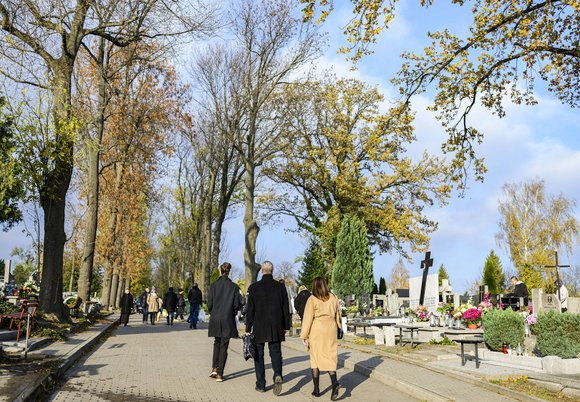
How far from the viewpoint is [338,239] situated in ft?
127

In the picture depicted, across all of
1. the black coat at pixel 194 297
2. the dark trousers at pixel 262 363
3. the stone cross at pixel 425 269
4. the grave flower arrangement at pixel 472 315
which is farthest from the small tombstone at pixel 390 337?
the black coat at pixel 194 297

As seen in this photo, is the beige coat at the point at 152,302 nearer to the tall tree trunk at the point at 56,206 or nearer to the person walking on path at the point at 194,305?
the person walking on path at the point at 194,305

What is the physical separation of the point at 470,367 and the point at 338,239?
26557mm

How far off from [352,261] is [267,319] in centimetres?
2893

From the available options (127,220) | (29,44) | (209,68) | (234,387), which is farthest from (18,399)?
(127,220)

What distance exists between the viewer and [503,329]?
14.0m

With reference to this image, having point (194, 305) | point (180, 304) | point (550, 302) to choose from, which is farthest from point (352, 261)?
point (550, 302)

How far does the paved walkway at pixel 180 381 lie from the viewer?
9195 mm

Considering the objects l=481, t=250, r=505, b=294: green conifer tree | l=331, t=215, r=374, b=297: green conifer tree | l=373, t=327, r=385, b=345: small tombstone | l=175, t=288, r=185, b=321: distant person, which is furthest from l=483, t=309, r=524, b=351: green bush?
l=481, t=250, r=505, b=294: green conifer tree

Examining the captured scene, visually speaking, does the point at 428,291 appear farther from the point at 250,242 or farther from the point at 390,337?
the point at 250,242

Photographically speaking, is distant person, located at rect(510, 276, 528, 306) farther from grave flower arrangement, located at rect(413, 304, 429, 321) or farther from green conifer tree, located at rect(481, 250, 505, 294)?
green conifer tree, located at rect(481, 250, 505, 294)

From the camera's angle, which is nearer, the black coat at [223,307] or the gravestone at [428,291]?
the black coat at [223,307]

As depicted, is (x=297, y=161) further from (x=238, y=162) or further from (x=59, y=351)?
(x=59, y=351)

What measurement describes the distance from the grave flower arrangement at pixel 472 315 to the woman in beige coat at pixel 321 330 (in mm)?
9209
